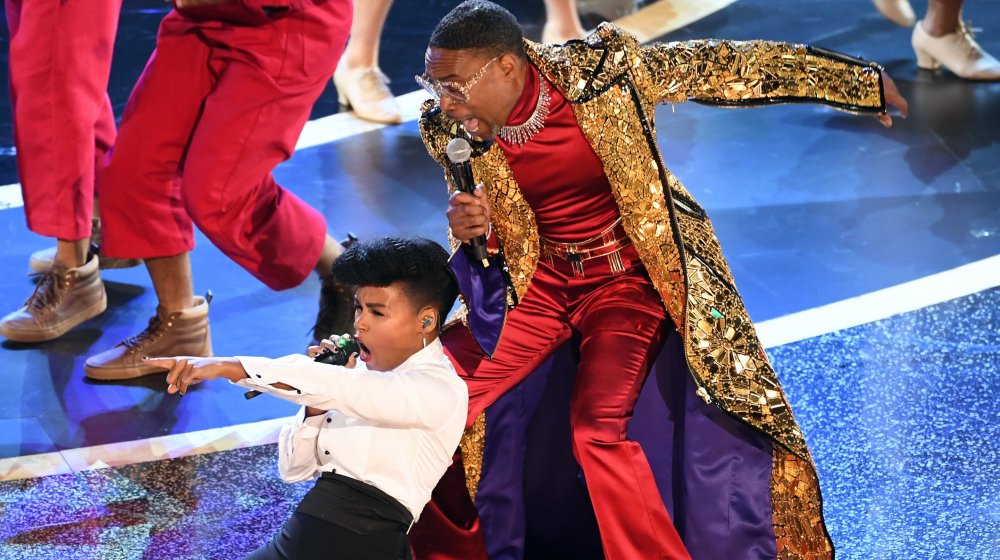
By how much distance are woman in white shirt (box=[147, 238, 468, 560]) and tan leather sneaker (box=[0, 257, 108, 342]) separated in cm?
208

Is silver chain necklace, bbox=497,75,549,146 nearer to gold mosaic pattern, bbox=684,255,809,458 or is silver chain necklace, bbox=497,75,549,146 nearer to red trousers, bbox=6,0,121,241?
gold mosaic pattern, bbox=684,255,809,458

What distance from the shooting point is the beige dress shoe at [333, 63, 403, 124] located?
275 inches

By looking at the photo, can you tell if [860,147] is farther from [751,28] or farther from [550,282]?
[550,282]

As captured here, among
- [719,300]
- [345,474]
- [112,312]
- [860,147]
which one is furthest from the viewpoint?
[860,147]

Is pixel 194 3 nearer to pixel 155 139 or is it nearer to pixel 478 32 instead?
pixel 155 139

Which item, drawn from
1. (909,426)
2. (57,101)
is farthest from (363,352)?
(57,101)

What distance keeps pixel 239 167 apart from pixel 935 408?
90.6 inches

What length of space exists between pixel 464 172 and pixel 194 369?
2.60 feet

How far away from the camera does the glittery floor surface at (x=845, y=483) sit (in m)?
3.64

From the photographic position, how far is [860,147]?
21.1ft

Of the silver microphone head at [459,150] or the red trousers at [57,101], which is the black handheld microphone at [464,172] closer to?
the silver microphone head at [459,150]

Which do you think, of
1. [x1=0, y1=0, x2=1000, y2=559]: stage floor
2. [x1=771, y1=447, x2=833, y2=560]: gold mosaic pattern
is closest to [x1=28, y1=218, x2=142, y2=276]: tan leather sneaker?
[x1=0, y1=0, x2=1000, y2=559]: stage floor

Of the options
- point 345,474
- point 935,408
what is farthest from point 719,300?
point 935,408

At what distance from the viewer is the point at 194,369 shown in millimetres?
2613
